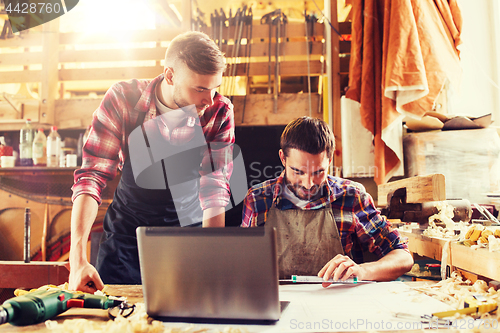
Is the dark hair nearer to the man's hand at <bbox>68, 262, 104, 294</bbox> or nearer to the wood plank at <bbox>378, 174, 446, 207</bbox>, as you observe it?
the wood plank at <bbox>378, 174, 446, 207</bbox>

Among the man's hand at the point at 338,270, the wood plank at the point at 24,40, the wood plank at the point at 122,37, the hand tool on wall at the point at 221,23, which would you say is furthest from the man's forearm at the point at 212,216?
the wood plank at the point at 24,40

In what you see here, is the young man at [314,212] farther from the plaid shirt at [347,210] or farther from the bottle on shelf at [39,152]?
the bottle on shelf at [39,152]

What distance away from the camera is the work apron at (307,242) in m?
1.31

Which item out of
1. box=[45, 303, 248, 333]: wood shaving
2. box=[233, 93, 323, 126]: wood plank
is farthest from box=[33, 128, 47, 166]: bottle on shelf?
box=[45, 303, 248, 333]: wood shaving

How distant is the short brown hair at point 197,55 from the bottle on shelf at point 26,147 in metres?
1.25

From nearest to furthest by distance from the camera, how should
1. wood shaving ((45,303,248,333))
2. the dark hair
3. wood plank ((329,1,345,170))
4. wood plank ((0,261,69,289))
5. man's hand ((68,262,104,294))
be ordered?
wood shaving ((45,303,248,333)) → man's hand ((68,262,104,294)) → the dark hair → wood plank ((0,261,69,289)) → wood plank ((329,1,345,170))

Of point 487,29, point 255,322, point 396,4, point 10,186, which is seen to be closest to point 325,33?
point 396,4

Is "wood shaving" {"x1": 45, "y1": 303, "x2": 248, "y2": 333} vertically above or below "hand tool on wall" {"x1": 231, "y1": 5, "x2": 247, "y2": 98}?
below

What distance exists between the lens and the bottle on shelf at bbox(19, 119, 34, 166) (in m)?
2.20

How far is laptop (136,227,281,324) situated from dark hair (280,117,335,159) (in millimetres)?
727

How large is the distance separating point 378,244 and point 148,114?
1.15 metres

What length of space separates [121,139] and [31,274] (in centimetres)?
97

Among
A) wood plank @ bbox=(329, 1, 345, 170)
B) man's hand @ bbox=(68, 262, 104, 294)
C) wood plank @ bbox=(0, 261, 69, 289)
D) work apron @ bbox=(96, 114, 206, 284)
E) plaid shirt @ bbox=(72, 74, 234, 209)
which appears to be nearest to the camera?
man's hand @ bbox=(68, 262, 104, 294)

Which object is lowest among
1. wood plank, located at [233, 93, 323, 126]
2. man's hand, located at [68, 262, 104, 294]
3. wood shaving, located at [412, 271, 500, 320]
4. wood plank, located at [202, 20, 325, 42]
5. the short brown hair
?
man's hand, located at [68, 262, 104, 294]
